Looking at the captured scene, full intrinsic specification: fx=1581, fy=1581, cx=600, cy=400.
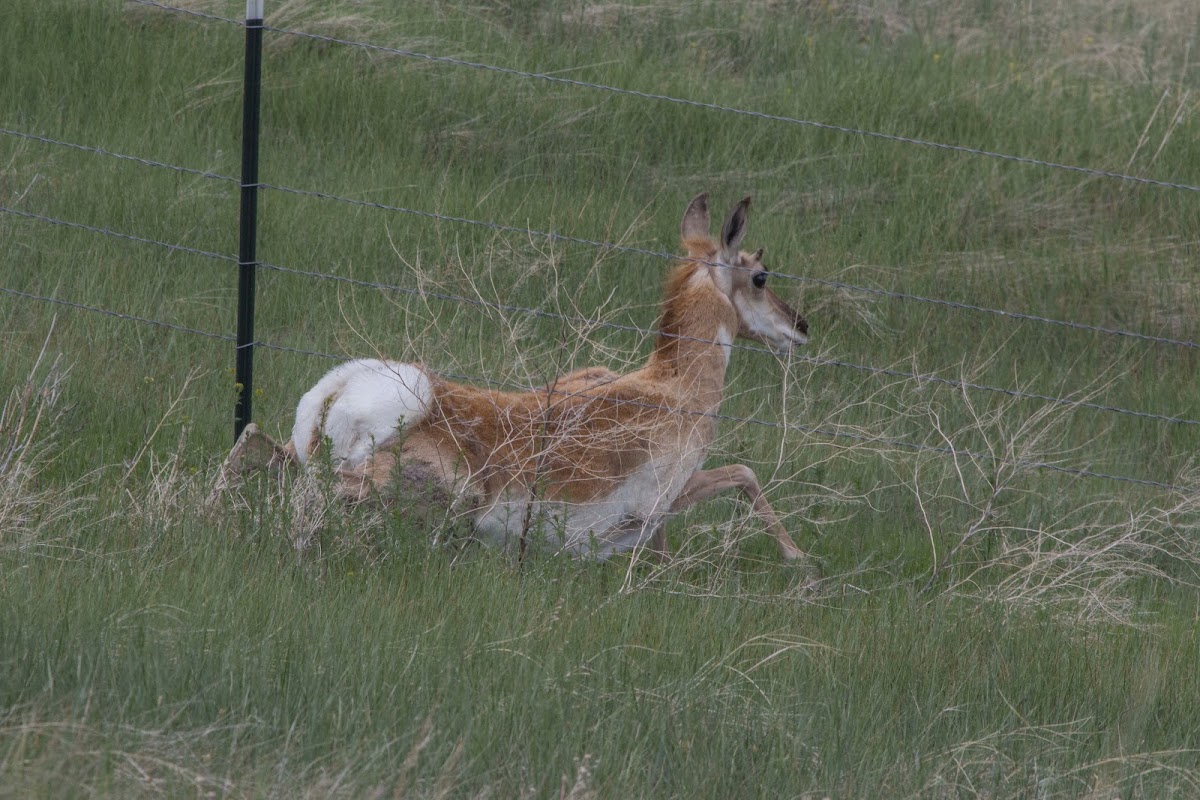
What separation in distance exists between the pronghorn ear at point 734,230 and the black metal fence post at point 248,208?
207 centimetres

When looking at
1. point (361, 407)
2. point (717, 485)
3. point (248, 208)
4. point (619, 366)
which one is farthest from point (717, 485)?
point (248, 208)

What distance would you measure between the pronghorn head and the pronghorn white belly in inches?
41.8

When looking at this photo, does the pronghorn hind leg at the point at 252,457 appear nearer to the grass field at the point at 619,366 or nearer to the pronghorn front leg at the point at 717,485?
the grass field at the point at 619,366

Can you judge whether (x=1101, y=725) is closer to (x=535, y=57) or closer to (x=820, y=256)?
(x=820, y=256)

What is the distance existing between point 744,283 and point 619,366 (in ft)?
5.60

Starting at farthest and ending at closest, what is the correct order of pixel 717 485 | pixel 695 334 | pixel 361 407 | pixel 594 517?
pixel 695 334 → pixel 717 485 → pixel 594 517 → pixel 361 407

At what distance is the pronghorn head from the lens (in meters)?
7.30

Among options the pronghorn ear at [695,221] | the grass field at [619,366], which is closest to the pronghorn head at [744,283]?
the pronghorn ear at [695,221]

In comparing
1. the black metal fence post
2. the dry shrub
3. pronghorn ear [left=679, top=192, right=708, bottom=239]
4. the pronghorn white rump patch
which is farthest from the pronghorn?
the dry shrub

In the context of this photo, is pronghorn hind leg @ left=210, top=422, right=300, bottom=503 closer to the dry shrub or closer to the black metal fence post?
the black metal fence post

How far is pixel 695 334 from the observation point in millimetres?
7195

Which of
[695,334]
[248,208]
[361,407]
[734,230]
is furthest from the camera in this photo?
[695,334]

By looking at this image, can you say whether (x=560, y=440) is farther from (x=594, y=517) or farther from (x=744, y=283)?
(x=744, y=283)

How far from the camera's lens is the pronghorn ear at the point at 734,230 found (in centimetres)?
694
